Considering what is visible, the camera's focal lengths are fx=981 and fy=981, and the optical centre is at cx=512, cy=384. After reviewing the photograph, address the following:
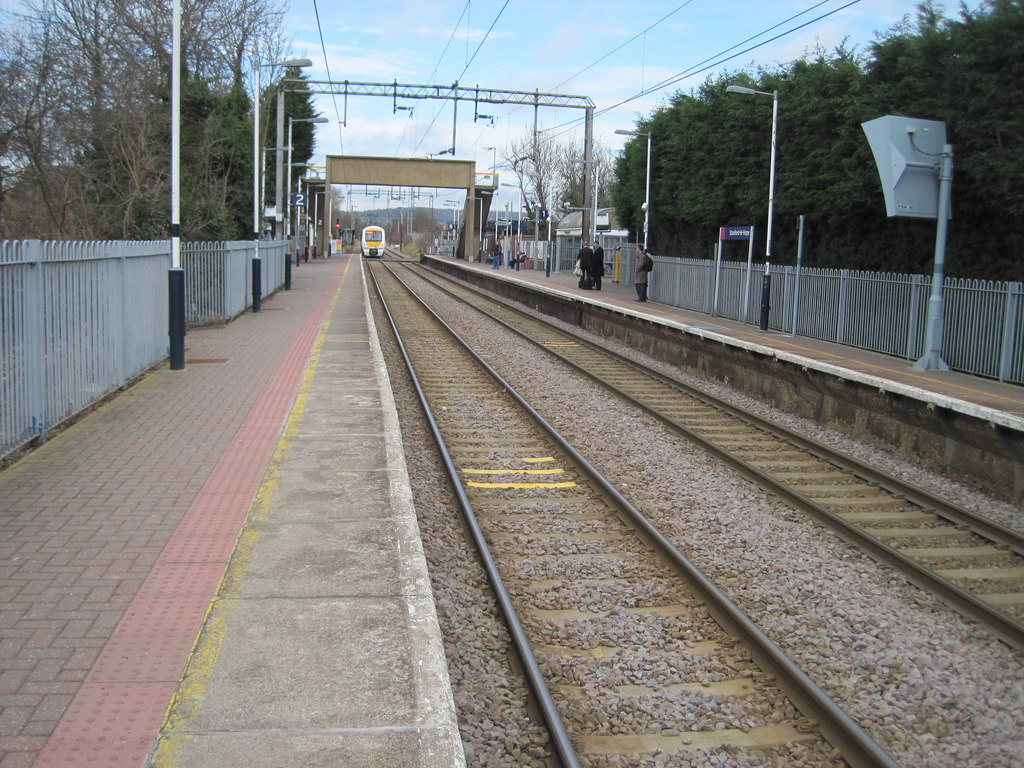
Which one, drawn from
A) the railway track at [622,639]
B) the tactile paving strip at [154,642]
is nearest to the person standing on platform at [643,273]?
the railway track at [622,639]

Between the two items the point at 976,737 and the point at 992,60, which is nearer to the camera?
the point at 976,737

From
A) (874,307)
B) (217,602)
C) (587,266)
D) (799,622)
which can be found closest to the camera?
(217,602)

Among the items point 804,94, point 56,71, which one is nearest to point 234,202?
point 56,71

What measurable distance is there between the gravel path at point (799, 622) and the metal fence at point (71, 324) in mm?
3405

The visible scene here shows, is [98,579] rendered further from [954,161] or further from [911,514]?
[954,161]

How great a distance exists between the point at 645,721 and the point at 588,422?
24.9ft

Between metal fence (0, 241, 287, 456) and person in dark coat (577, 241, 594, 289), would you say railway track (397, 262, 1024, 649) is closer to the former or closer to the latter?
metal fence (0, 241, 287, 456)

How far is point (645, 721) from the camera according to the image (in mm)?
4633

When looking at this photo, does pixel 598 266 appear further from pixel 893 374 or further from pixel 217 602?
pixel 217 602

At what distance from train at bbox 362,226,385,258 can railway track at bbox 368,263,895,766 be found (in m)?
82.0

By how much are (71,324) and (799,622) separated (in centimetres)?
753

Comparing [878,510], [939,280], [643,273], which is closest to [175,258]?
[878,510]

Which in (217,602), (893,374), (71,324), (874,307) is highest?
(874,307)

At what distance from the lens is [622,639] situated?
5.56 m
